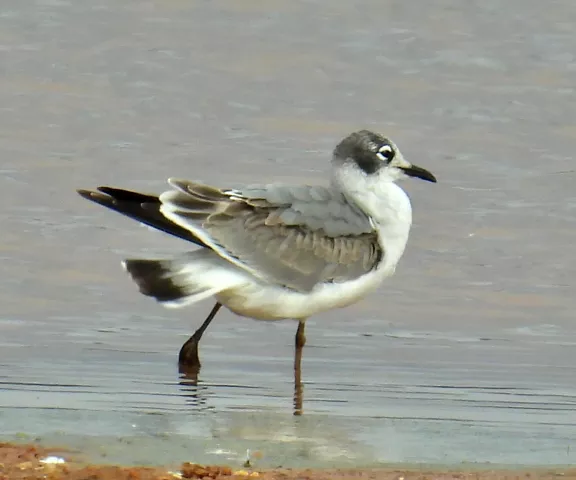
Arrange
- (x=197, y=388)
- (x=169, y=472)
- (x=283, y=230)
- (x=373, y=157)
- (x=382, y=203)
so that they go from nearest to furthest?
1. (x=169, y=472)
2. (x=197, y=388)
3. (x=283, y=230)
4. (x=382, y=203)
5. (x=373, y=157)

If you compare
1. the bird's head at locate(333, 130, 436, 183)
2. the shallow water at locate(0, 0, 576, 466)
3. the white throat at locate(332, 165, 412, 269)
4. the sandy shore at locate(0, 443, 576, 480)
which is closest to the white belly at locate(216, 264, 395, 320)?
the white throat at locate(332, 165, 412, 269)

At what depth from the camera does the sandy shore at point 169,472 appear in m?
5.30

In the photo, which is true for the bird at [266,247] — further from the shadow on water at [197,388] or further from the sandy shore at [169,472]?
the sandy shore at [169,472]

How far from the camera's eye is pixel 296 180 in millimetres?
11461

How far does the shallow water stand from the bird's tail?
1.22 feet

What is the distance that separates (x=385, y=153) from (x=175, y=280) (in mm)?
1554

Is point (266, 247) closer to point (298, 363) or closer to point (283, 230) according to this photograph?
point (283, 230)

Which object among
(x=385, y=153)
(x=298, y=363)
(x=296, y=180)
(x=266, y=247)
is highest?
(x=385, y=153)

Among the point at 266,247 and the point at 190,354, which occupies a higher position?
the point at 266,247

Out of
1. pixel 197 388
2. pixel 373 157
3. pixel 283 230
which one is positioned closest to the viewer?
pixel 197 388

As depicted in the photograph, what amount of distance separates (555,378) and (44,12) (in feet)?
32.2

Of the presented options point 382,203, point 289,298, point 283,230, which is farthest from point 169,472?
point 382,203

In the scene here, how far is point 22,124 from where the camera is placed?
A: 12.7 metres

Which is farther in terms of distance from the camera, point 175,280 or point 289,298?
point 289,298
